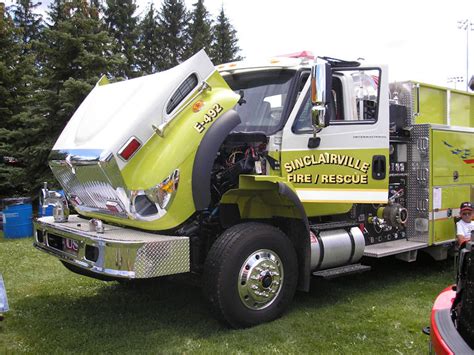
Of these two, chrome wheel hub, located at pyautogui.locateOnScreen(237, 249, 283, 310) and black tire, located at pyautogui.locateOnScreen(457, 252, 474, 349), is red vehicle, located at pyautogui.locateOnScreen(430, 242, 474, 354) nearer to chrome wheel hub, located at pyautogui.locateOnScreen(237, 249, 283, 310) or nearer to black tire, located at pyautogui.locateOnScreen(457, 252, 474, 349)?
black tire, located at pyautogui.locateOnScreen(457, 252, 474, 349)

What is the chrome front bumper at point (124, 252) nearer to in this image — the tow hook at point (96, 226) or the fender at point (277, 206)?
the tow hook at point (96, 226)

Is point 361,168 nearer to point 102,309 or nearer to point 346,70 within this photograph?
point 346,70

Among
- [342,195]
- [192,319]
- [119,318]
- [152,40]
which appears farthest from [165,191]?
[152,40]

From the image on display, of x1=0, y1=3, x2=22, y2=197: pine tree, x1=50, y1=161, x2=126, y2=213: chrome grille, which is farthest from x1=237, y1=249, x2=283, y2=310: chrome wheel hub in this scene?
x1=0, y1=3, x2=22, y2=197: pine tree

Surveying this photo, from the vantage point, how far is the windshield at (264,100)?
535 cm

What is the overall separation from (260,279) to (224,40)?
31.9 m

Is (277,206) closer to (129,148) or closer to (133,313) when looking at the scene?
(129,148)

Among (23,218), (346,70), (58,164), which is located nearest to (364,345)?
(346,70)

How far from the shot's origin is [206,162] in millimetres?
4516

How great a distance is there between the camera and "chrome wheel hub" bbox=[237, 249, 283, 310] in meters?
4.58

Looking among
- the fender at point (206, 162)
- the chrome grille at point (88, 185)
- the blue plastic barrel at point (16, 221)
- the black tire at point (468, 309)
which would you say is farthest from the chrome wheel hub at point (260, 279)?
the blue plastic barrel at point (16, 221)

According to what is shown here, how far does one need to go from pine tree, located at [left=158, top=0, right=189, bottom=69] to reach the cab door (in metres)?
27.9

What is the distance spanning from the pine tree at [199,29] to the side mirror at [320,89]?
2869 cm

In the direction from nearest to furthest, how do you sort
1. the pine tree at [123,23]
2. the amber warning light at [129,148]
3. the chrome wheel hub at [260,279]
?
the amber warning light at [129,148], the chrome wheel hub at [260,279], the pine tree at [123,23]
